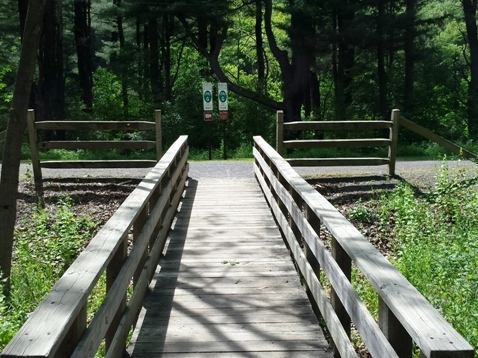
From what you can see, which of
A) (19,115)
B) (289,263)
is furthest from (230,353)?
(19,115)

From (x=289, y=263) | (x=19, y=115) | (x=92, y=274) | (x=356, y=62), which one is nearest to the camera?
(x=92, y=274)

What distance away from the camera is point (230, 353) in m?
4.38

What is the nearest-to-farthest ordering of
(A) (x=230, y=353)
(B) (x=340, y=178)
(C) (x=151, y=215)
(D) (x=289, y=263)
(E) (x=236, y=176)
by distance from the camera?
1. (A) (x=230, y=353)
2. (C) (x=151, y=215)
3. (D) (x=289, y=263)
4. (B) (x=340, y=178)
5. (E) (x=236, y=176)

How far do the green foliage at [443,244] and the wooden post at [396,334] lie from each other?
7.88 feet

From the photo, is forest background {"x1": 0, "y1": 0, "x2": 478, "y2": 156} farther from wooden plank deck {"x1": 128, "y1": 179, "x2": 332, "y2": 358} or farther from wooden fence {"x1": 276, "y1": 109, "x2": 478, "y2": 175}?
wooden plank deck {"x1": 128, "y1": 179, "x2": 332, "y2": 358}

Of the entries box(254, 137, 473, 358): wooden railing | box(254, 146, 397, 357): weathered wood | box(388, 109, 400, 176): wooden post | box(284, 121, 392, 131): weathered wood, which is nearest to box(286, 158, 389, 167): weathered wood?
box(388, 109, 400, 176): wooden post

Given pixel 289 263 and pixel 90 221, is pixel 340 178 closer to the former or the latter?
pixel 90 221

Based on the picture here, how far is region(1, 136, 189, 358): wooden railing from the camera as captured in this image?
2.39m

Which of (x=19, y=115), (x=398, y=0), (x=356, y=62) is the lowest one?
(x=19, y=115)

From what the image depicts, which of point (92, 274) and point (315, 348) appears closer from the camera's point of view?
point (92, 274)

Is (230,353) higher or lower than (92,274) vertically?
lower

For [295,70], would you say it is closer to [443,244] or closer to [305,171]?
[305,171]

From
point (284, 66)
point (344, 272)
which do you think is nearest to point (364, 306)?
point (344, 272)

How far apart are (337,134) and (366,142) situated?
1428 cm
